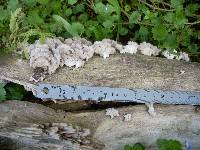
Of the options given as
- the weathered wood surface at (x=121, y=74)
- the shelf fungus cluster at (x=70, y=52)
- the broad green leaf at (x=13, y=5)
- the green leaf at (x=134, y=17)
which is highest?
the broad green leaf at (x=13, y=5)

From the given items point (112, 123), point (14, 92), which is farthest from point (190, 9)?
point (14, 92)

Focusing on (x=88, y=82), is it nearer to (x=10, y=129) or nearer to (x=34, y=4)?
(x=10, y=129)

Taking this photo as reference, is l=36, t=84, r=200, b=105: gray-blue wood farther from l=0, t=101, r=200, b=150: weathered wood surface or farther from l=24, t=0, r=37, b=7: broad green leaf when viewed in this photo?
l=24, t=0, r=37, b=7: broad green leaf

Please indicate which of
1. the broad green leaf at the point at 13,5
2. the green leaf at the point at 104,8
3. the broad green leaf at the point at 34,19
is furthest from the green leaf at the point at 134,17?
the broad green leaf at the point at 13,5

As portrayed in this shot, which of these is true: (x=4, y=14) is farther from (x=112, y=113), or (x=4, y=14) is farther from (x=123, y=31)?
(x=112, y=113)

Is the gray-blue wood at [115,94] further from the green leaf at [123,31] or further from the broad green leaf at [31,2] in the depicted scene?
the broad green leaf at [31,2]

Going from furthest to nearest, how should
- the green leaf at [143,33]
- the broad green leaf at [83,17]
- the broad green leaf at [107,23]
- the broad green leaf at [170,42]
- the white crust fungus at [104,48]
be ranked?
the broad green leaf at [83,17], the green leaf at [143,33], the broad green leaf at [107,23], the broad green leaf at [170,42], the white crust fungus at [104,48]

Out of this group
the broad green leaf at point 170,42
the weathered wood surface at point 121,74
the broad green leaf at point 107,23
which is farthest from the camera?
the broad green leaf at point 107,23
